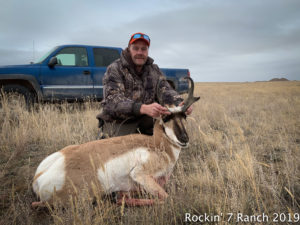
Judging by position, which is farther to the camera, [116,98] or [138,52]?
[138,52]

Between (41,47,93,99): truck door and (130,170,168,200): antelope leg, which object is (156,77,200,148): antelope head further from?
(41,47,93,99): truck door

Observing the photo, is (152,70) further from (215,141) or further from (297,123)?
(297,123)

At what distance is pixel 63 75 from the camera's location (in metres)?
6.85

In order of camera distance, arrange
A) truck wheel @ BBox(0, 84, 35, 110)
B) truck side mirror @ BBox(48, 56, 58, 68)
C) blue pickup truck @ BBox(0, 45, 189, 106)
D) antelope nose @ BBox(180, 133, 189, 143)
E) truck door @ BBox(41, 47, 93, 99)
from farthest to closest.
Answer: truck door @ BBox(41, 47, 93, 99) < truck side mirror @ BBox(48, 56, 58, 68) < blue pickup truck @ BBox(0, 45, 189, 106) < truck wheel @ BBox(0, 84, 35, 110) < antelope nose @ BBox(180, 133, 189, 143)

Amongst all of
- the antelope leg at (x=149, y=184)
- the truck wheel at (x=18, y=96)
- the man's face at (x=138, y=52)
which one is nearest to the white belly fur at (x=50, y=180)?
the antelope leg at (x=149, y=184)

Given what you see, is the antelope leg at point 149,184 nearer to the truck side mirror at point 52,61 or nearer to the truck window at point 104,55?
the truck side mirror at point 52,61

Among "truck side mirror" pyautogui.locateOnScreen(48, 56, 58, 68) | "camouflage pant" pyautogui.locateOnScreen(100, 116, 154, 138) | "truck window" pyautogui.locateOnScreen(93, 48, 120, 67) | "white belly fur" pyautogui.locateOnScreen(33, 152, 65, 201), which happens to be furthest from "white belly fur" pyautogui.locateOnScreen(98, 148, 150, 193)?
"truck window" pyautogui.locateOnScreen(93, 48, 120, 67)

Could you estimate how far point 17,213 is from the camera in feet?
6.40

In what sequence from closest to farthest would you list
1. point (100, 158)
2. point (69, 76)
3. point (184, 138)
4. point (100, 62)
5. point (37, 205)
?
point (37, 205)
point (100, 158)
point (184, 138)
point (69, 76)
point (100, 62)

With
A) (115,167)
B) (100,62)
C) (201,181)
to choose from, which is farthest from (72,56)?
(201,181)

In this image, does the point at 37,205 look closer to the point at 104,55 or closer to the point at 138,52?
the point at 138,52

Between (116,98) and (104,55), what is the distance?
5.04 metres

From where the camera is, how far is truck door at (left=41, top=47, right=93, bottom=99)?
668 centimetres

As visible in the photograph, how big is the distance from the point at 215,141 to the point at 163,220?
2759 millimetres
